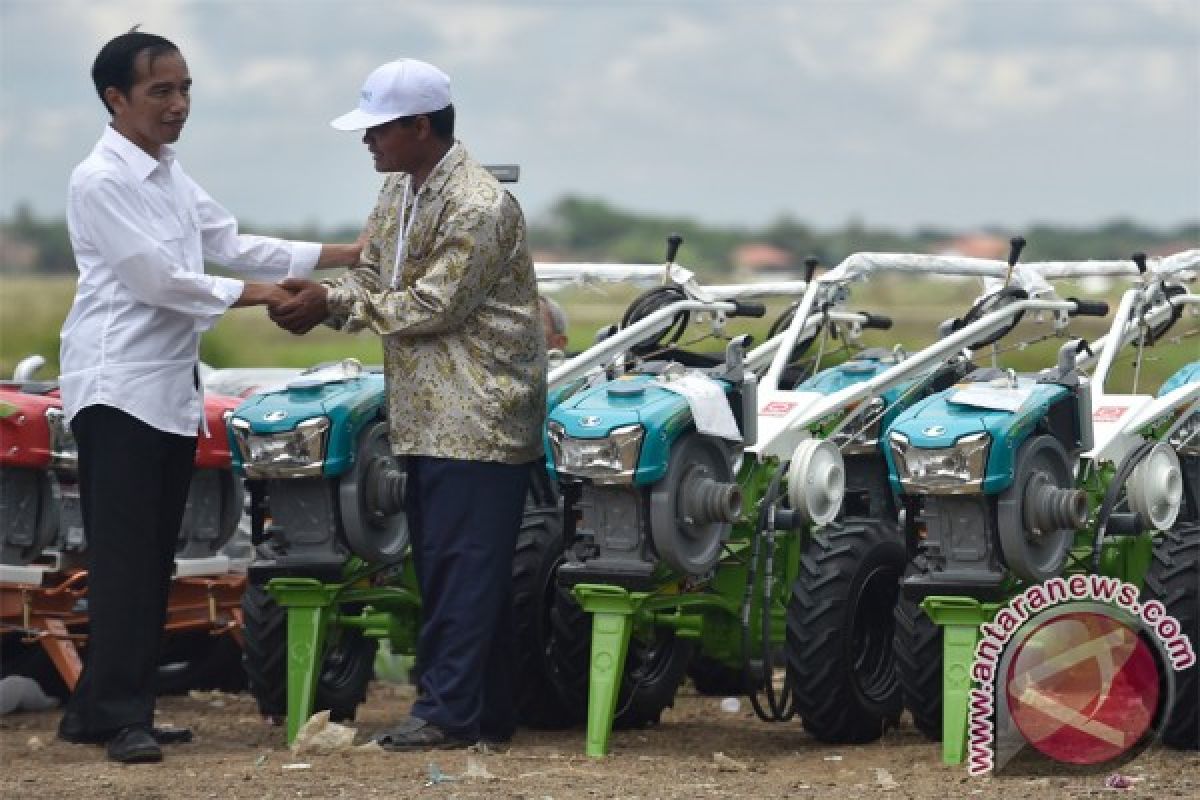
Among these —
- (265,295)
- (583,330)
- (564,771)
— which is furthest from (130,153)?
(583,330)

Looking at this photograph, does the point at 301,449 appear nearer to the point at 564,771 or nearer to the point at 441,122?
the point at 441,122

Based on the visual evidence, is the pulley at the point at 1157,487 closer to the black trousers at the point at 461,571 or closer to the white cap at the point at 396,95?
the black trousers at the point at 461,571

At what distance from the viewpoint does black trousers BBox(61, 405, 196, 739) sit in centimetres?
805

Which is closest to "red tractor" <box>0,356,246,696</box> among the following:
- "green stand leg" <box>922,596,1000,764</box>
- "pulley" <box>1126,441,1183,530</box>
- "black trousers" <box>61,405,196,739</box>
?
"black trousers" <box>61,405,196,739</box>

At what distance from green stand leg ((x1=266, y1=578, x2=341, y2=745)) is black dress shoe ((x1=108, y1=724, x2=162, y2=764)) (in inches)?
24.7

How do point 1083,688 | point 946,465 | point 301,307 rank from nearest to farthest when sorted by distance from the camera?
point 1083,688 → point 946,465 → point 301,307

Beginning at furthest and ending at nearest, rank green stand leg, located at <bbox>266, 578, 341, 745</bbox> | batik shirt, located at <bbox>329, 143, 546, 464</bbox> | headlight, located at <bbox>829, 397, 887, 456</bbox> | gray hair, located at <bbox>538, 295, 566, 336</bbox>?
Result: gray hair, located at <bbox>538, 295, 566, 336</bbox>, headlight, located at <bbox>829, 397, 887, 456</bbox>, green stand leg, located at <bbox>266, 578, 341, 745</bbox>, batik shirt, located at <bbox>329, 143, 546, 464</bbox>

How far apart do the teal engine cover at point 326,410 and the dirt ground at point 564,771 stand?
3.35 feet

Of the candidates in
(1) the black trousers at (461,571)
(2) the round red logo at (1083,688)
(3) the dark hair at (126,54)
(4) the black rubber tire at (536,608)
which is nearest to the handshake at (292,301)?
(1) the black trousers at (461,571)

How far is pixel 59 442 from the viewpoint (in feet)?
31.0

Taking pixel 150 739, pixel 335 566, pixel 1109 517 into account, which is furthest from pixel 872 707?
pixel 150 739

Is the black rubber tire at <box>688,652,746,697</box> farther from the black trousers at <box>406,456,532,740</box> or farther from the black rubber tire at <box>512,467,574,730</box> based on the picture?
the black trousers at <box>406,456,532,740</box>

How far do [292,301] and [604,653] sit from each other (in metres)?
1.52

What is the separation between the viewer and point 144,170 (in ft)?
26.4
